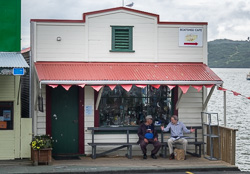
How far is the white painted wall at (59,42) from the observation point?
1981cm

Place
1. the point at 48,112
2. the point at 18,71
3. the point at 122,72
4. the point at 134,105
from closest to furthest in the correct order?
the point at 18,71 < the point at 122,72 < the point at 48,112 < the point at 134,105

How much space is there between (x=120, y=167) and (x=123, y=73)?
131 inches

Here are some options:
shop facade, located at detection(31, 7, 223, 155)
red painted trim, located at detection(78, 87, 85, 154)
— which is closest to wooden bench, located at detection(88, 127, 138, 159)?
shop facade, located at detection(31, 7, 223, 155)

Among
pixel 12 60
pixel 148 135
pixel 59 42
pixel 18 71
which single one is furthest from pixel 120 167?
pixel 59 42

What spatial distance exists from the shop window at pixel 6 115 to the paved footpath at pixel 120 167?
3.70ft

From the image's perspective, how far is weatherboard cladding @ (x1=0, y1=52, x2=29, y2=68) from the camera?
1739 centimetres

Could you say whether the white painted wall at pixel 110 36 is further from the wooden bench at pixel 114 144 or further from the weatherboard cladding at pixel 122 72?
the wooden bench at pixel 114 144

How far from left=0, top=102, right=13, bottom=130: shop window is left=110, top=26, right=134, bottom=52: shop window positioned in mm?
3844

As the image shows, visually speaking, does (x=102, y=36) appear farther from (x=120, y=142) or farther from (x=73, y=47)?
(x=120, y=142)

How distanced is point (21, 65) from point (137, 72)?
4.07 meters

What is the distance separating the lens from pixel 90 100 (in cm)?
2008

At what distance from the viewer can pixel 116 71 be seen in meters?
19.8

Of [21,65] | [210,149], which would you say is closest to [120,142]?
[210,149]

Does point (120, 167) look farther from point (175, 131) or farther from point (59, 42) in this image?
point (59, 42)
